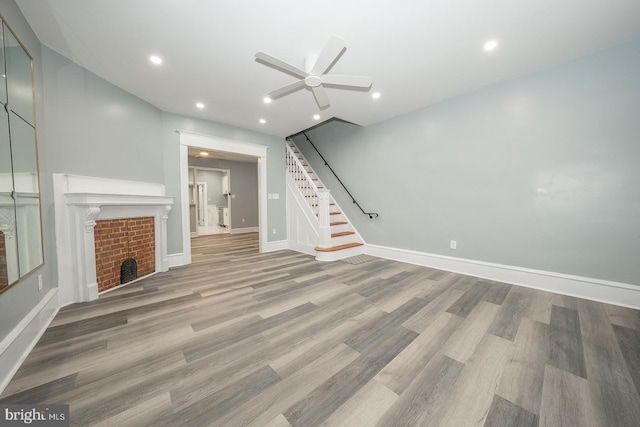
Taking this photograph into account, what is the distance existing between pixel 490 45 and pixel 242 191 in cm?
755

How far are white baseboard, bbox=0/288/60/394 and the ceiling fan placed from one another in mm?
2717

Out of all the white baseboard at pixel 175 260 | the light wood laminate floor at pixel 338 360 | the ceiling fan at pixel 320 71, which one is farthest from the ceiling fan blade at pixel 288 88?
the white baseboard at pixel 175 260

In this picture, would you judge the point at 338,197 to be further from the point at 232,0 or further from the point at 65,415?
the point at 65,415

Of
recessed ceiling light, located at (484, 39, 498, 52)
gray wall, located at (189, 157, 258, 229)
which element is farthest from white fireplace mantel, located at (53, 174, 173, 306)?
gray wall, located at (189, 157, 258, 229)

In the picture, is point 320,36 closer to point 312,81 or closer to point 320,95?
point 312,81

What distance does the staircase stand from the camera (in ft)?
13.9

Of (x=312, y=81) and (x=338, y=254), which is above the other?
(x=312, y=81)

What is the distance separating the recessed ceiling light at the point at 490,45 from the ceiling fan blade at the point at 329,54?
5.15 feet

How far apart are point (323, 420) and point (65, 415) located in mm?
1316

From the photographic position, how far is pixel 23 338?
1577mm

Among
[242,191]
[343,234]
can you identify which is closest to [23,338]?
[343,234]

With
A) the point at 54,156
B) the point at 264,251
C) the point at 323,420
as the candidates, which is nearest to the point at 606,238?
the point at 323,420

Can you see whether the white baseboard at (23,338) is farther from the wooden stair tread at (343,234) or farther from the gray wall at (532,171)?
the gray wall at (532,171)

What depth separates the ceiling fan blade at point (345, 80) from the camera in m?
2.24
